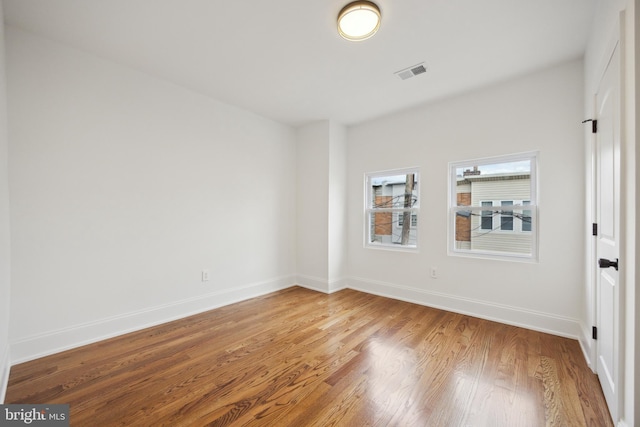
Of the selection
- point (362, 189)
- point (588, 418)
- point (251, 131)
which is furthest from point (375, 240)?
point (588, 418)

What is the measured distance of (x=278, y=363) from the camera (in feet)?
6.94

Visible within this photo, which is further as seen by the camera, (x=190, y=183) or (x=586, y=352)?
(x=190, y=183)

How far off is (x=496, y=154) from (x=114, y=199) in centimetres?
404

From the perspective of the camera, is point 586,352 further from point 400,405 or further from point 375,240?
point 375,240

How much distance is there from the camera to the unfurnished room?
5.40 ft

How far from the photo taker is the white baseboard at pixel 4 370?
1.69 meters

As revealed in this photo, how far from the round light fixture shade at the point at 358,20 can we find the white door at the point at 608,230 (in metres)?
1.44

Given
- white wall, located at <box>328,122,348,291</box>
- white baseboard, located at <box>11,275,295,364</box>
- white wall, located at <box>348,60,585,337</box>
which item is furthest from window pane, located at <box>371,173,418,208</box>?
white baseboard, located at <box>11,275,295,364</box>

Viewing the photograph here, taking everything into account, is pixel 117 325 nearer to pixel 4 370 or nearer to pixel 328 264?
pixel 4 370

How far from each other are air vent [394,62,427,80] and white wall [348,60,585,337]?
830 mm

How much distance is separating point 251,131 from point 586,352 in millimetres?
4280

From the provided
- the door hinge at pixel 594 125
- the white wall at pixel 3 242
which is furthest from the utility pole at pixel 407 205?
the white wall at pixel 3 242

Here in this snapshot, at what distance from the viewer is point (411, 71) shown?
272 cm
